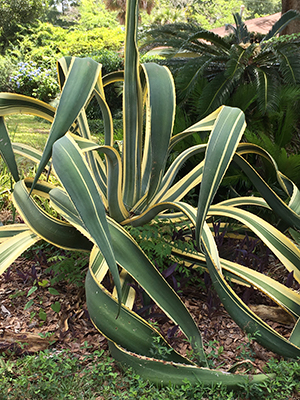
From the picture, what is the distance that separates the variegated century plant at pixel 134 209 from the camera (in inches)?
49.6

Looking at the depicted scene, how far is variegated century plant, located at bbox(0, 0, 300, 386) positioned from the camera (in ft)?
4.13

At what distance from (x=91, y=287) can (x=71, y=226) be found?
40 cm

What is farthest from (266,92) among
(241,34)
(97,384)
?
(97,384)

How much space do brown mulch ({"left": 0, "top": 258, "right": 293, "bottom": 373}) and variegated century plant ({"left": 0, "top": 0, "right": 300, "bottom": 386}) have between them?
6.4 inches

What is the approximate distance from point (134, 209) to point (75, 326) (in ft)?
2.08

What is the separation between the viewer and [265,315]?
1.76 meters

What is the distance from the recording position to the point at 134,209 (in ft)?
6.26

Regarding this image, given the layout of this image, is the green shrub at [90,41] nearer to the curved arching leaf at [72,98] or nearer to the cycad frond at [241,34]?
the cycad frond at [241,34]

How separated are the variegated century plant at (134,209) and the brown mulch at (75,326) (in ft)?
0.54

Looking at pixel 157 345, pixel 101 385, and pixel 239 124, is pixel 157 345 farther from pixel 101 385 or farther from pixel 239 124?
Result: pixel 239 124

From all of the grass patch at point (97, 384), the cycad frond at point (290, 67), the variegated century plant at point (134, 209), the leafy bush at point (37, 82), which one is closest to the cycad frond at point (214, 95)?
the cycad frond at point (290, 67)

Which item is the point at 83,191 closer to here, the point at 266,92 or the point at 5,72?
the point at 266,92

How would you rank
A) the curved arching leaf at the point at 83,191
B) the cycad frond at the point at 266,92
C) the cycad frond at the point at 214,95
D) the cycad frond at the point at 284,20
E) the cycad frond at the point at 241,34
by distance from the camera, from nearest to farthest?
the curved arching leaf at the point at 83,191
the cycad frond at the point at 266,92
the cycad frond at the point at 214,95
the cycad frond at the point at 284,20
the cycad frond at the point at 241,34

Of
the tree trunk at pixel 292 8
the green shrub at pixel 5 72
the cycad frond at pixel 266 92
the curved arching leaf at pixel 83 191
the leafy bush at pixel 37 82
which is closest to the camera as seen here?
the curved arching leaf at pixel 83 191
